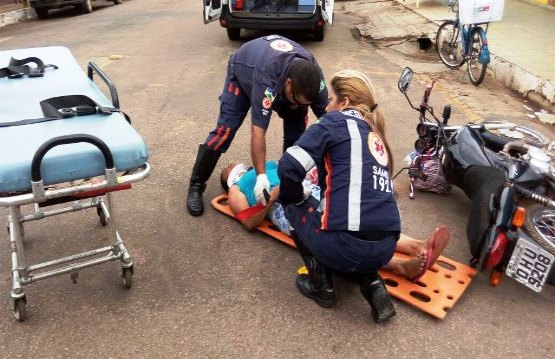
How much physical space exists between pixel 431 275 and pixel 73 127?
215 cm

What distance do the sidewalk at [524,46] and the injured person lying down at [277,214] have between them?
4222 millimetres

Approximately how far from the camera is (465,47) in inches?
302

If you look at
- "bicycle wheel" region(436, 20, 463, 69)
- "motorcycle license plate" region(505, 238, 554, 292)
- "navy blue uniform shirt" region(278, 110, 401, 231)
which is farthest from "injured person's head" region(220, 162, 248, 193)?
"bicycle wheel" region(436, 20, 463, 69)

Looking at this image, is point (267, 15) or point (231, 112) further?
point (267, 15)

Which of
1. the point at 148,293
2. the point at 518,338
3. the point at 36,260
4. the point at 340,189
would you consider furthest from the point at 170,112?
the point at 518,338

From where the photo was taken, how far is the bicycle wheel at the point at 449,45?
825cm

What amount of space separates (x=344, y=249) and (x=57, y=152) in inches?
56.5

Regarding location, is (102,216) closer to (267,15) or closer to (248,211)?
(248,211)

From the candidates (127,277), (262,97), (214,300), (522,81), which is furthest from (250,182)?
(522,81)

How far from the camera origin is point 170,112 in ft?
19.9

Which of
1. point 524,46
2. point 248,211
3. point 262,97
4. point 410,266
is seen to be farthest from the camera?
point 524,46

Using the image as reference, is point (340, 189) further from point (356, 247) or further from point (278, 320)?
point (278, 320)

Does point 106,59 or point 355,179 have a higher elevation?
point 355,179

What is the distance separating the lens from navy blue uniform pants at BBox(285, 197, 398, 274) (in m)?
2.65
